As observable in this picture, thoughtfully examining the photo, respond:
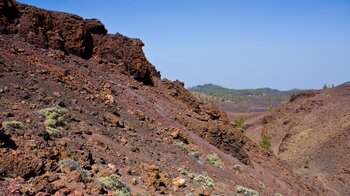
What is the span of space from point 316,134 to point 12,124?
37.9 m

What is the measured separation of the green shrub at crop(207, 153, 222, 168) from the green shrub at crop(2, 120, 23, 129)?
831cm

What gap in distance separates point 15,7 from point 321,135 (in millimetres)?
33761

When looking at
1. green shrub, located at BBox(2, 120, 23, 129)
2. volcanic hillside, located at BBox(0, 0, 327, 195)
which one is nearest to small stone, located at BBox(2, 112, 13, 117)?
volcanic hillside, located at BBox(0, 0, 327, 195)

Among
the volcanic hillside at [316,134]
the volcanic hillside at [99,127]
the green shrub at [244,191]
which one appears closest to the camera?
the volcanic hillside at [99,127]

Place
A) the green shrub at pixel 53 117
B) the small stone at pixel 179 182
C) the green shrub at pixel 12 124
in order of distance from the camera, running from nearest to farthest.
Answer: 1. the green shrub at pixel 12 124
2. the green shrub at pixel 53 117
3. the small stone at pixel 179 182

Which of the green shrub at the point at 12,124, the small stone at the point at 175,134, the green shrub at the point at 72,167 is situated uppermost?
the small stone at the point at 175,134

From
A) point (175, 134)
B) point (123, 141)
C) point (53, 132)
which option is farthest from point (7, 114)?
point (175, 134)

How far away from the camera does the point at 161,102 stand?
20.3 m

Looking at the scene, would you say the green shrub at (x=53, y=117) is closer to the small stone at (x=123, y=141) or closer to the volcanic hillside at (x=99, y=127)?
the volcanic hillside at (x=99, y=127)

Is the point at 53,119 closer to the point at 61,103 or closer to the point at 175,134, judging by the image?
the point at 61,103

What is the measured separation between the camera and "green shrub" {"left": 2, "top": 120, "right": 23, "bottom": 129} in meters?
9.09

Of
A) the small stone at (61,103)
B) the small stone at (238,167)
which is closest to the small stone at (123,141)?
the small stone at (61,103)

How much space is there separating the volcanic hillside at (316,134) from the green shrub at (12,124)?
2273cm

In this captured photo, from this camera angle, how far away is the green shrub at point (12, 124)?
29.8 feet
